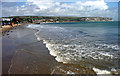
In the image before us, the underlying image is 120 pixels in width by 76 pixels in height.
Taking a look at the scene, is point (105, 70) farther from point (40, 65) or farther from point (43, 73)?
point (40, 65)

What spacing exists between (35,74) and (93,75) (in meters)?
3.34

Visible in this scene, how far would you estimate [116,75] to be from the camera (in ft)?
19.9

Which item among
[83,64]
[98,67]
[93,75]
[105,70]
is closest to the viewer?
[93,75]

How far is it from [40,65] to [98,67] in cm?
396

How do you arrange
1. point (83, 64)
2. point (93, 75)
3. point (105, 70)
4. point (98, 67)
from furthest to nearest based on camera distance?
1. point (83, 64)
2. point (98, 67)
3. point (105, 70)
4. point (93, 75)

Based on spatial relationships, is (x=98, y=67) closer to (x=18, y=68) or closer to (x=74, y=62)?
(x=74, y=62)

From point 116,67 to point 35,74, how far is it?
528cm

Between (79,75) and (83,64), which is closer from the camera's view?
(79,75)

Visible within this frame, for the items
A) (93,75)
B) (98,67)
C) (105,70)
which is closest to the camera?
(93,75)

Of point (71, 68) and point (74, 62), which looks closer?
point (71, 68)

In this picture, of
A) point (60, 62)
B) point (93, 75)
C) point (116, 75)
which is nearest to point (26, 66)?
point (60, 62)

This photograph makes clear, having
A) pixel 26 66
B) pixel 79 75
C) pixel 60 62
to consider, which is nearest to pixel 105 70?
pixel 79 75

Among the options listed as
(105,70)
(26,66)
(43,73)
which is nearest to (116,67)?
(105,70)

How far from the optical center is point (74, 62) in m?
7.96
